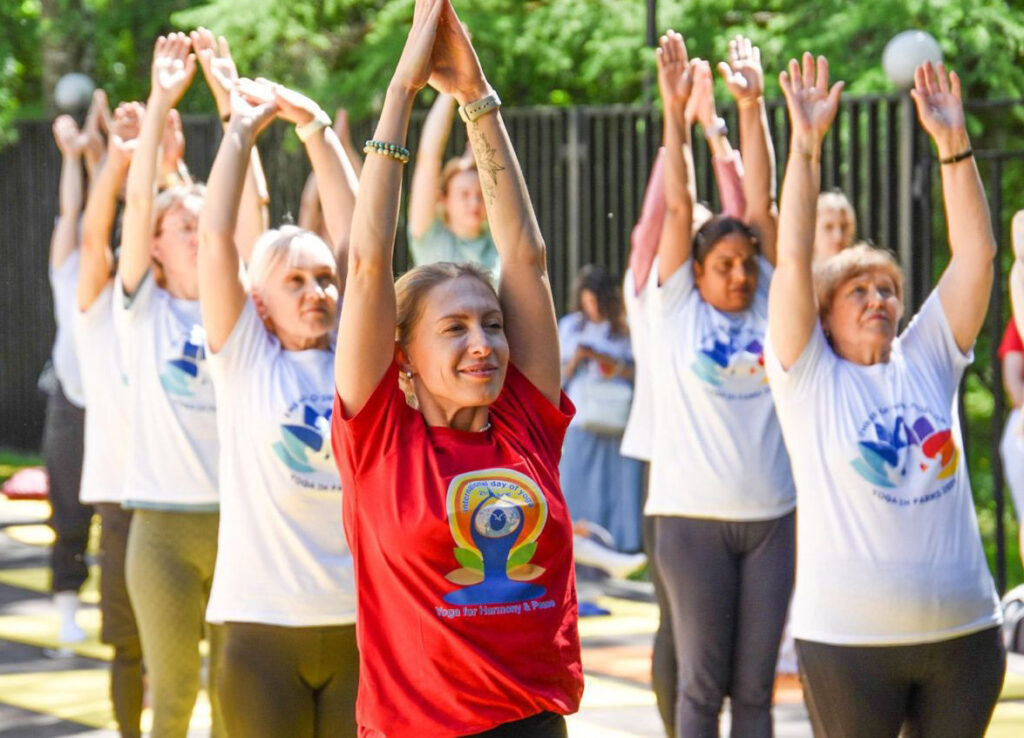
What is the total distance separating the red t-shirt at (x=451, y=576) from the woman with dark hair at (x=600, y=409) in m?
7.47

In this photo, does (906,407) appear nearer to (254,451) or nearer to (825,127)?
(825,127)

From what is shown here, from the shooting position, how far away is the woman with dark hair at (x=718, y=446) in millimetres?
5711

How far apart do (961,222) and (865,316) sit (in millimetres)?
352

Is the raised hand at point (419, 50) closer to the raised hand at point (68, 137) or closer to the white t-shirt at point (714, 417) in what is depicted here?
the white t-shirt at point (714, 417)

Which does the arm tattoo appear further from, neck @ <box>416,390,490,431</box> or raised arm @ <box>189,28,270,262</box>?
raised arm @ <box>189,28,270,262</box>

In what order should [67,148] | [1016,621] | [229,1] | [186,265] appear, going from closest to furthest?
[186,265] → [1016,621] → [67,148] → [229,1]

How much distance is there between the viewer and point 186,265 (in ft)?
19.7

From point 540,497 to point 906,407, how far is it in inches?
57.0

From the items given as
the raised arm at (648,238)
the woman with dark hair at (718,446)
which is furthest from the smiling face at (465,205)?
the woman with dark hair at (718,446)

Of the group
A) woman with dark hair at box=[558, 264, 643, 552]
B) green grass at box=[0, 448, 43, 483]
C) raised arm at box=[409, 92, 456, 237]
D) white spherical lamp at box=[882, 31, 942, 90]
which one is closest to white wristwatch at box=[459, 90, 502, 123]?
raised arm at box=[409, 92, 456, 237]

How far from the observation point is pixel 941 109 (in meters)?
4.73

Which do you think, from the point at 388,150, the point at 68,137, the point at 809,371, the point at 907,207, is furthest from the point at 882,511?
the point at 907,207

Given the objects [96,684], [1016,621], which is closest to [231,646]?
[1016,621]

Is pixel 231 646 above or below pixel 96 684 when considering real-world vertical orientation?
above
